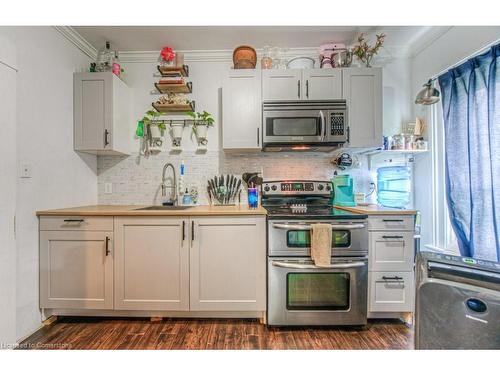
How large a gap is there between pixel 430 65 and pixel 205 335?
3262mm

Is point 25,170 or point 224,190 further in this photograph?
point 224,190

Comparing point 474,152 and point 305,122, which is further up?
point 305,122

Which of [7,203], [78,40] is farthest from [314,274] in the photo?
[78,40]

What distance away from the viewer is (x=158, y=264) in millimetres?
1830

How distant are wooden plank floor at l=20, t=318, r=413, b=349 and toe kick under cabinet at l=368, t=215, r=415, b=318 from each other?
21 cm

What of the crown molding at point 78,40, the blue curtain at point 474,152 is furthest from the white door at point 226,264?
the crown molding at point 78,40

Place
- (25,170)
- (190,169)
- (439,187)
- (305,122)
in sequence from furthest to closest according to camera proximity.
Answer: (190,169), (439,187), (305,122), (25,170)

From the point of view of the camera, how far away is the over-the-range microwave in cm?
209

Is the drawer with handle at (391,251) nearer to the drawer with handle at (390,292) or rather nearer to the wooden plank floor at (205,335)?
the drawer with handle at (390,292)

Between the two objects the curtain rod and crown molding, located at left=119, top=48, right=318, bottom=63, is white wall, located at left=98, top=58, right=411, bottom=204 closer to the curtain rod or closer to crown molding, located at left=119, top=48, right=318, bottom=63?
crown molding, located at left=119, top=48, right=318, bottom=63

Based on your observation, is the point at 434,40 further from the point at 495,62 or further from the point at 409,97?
the point at 495,62

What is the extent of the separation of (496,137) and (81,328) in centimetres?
347

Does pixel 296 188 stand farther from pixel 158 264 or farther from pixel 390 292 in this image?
pixel 158 264

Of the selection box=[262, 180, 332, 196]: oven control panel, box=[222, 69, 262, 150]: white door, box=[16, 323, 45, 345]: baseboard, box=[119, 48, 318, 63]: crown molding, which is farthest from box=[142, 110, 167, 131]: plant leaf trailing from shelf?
box=[16, 323, 45, 345]: baseboard
